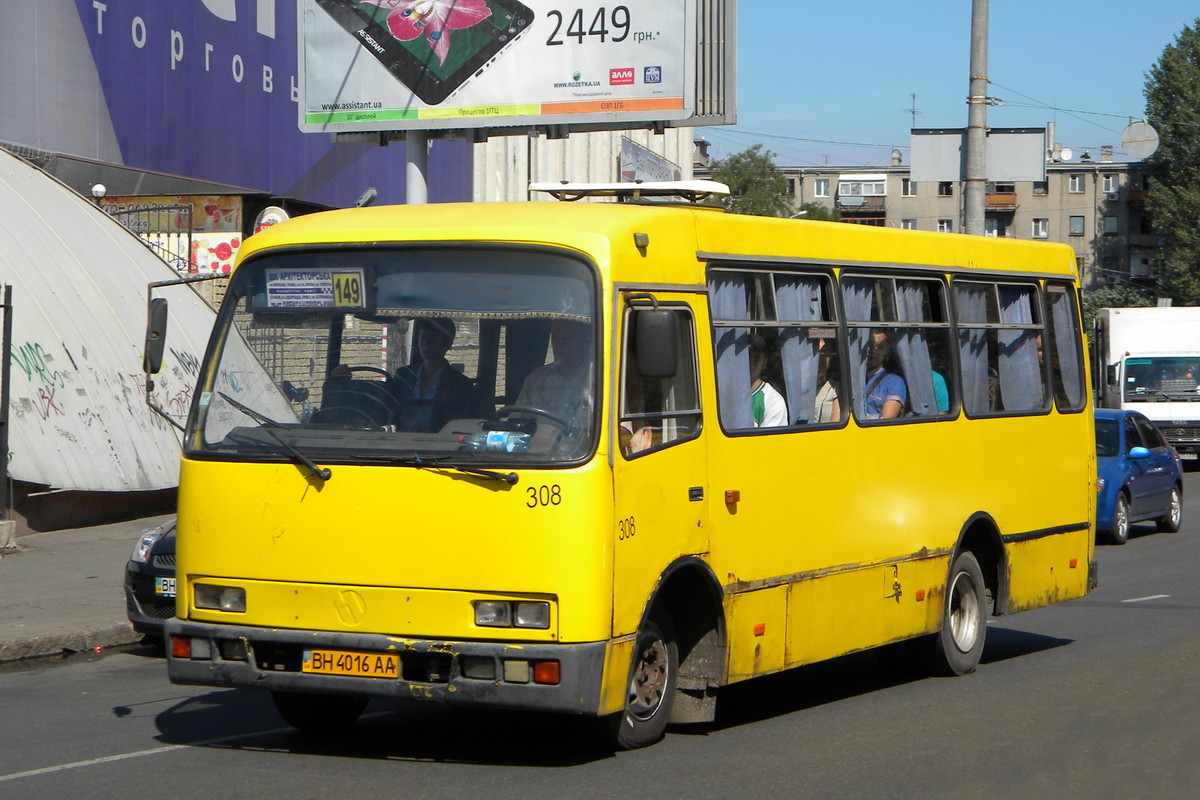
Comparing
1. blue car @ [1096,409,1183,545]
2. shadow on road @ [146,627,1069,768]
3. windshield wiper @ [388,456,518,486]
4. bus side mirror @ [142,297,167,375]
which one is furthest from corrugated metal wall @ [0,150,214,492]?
blue car @ [1096,409,1183,545]

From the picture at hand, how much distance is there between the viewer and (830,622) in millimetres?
8266

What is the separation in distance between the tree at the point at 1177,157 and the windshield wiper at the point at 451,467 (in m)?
78.9

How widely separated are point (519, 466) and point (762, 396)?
1863 mm

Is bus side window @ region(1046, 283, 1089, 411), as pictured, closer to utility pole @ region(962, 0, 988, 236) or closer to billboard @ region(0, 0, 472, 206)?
utility pole @ region(962, 0, 988, 236)

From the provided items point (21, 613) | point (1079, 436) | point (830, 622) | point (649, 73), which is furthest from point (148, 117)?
point (830, 622)

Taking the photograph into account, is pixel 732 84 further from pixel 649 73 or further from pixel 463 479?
pixel 463 479

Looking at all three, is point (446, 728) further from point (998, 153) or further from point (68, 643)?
point (998, 153)

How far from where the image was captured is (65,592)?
12992 millimetres

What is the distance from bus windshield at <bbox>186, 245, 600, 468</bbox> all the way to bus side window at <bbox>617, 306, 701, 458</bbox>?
0.20 meters

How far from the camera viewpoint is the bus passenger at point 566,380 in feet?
21.4

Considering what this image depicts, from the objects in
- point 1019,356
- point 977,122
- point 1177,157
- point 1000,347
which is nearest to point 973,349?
point 1000,347

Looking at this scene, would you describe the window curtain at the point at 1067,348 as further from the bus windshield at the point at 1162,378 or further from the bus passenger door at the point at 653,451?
the bus windshield at the point at 1162,378

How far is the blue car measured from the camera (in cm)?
1967

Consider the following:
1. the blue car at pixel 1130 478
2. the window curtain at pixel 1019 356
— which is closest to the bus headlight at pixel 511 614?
the window curtain at pixel 1019 356
